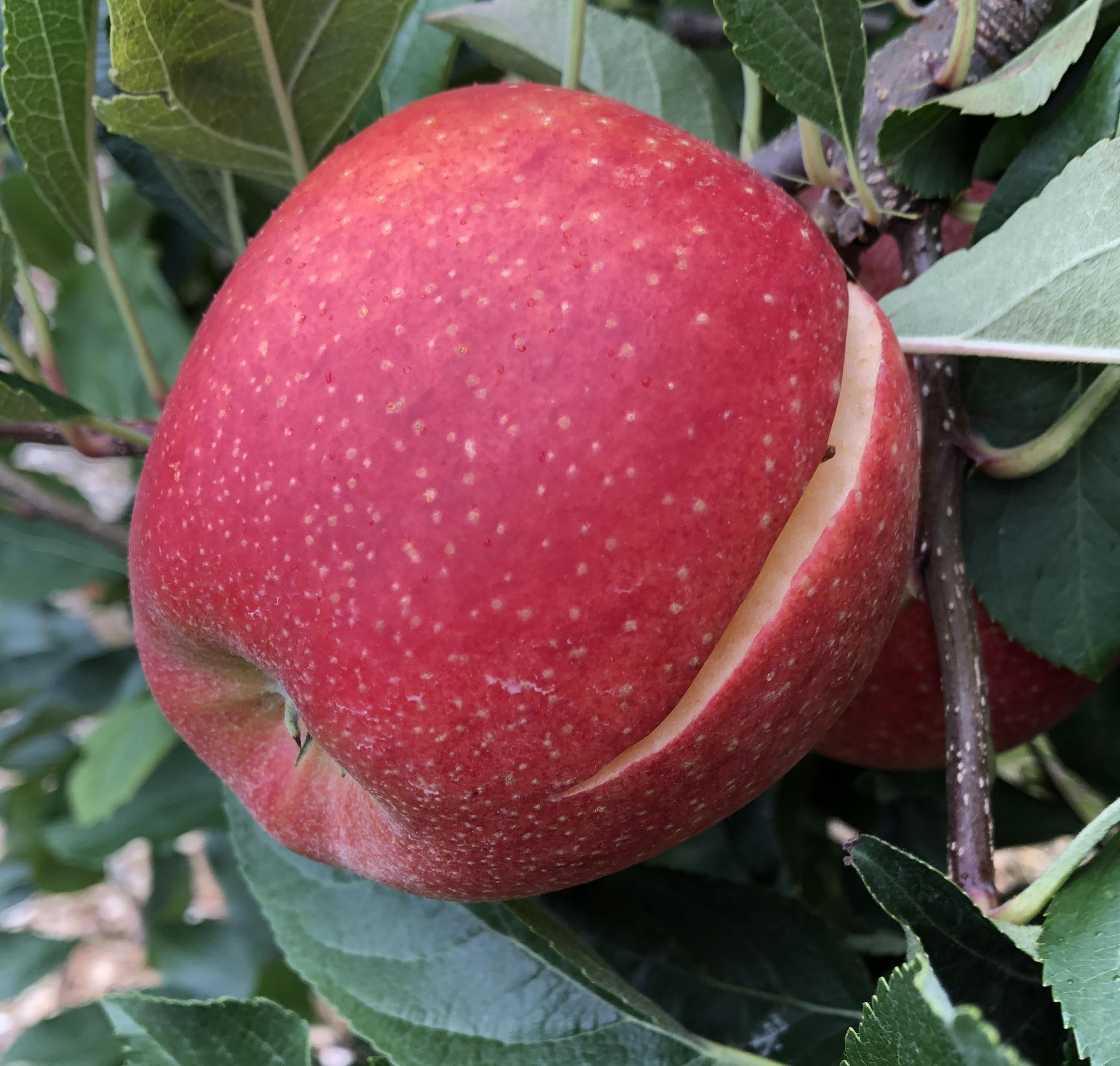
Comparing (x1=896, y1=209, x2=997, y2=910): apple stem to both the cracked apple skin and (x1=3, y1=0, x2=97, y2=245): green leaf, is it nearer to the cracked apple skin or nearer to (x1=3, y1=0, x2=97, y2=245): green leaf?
the cracked apple skin

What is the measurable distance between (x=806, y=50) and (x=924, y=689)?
15.0 inches

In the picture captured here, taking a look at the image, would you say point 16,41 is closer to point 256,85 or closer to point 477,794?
point 256,85

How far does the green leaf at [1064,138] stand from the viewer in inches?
19.6

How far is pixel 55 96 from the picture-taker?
22.9 inches

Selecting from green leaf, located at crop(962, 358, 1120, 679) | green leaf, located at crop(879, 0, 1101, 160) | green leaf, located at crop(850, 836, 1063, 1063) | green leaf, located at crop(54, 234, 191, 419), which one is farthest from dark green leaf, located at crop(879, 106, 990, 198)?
green leaf, located at crop(54, 234, 191, 419)

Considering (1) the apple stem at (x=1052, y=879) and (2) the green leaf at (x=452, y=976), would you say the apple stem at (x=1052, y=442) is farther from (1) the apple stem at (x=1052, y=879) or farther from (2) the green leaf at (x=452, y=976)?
(2) the green leaf at (x=452, y=976)

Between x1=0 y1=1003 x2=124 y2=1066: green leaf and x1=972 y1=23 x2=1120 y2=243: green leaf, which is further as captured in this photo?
x1=0 y1=1003 x2=124 y2=1066: green leaf

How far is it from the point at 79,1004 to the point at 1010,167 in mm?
1078

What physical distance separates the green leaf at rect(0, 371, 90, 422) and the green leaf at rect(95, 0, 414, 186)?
0.15 m

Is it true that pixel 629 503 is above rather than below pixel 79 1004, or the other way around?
above

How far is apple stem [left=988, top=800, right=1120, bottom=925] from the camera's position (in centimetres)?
44

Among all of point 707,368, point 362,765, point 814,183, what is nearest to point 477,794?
point 362,765

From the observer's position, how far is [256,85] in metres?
0.56

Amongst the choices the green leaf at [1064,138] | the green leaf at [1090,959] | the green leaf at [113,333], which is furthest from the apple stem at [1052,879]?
the green leaf at [113,333]
